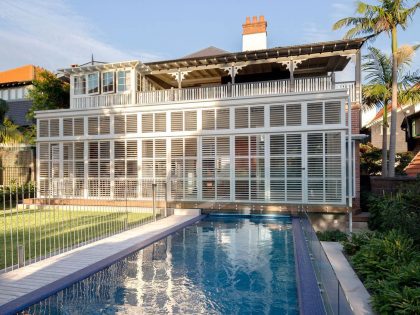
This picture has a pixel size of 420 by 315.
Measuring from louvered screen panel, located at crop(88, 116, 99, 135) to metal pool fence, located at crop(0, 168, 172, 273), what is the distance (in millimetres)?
3022

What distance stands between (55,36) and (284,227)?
14.3m

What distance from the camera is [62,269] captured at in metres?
5.77

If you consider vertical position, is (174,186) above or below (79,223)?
above

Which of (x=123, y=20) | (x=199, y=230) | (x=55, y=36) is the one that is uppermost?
(x=123, y=20)

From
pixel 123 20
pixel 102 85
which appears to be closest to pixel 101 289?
pixel 102 85

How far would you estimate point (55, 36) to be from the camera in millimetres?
16516

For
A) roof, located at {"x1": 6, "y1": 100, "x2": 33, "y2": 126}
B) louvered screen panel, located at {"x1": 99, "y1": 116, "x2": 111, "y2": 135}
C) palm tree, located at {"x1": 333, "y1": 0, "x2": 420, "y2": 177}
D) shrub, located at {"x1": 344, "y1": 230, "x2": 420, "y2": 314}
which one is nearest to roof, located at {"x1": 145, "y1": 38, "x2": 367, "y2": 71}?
palm tree, located at {"x1": 333, "y1": 0, "x2": 420, "y2": 177}

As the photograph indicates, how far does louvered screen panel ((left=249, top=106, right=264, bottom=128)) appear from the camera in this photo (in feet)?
44.4

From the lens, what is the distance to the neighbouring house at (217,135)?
12734 millimetres

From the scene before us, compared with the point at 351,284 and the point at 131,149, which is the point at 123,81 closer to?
the point at 131,149

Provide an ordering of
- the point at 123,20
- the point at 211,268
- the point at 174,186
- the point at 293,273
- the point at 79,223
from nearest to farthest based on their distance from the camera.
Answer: the point at 293,273 < the point at 211,268 < the point at 79,223 < the point at 174,186 < the point at 123,20

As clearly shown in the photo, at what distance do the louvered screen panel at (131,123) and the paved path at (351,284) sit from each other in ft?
33.2

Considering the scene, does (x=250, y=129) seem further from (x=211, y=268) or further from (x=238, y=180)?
(x=211, y=268)

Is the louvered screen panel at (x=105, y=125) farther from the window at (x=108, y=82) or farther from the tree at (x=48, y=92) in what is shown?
the tree at (x=48, y=92)
